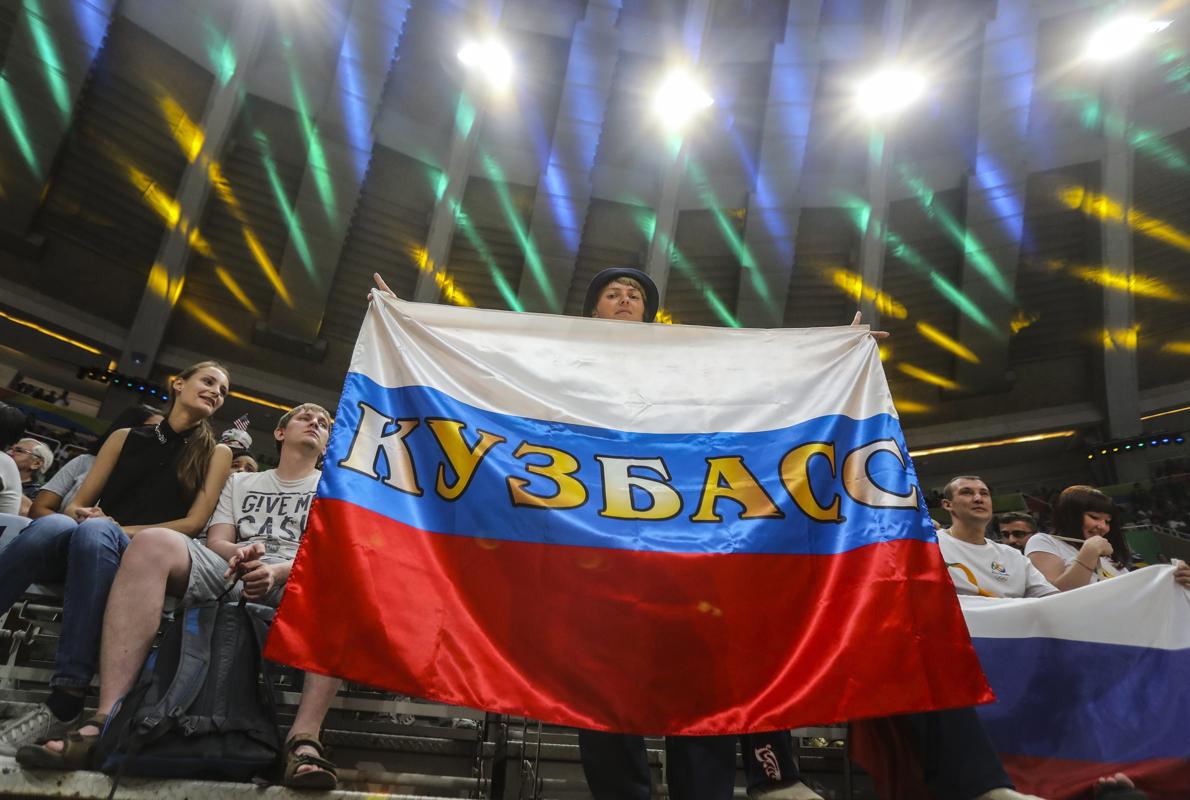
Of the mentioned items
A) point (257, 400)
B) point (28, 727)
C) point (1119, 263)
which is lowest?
point (28, 727)

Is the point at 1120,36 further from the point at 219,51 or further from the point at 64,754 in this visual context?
the point at 64,754

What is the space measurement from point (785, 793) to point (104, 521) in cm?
201

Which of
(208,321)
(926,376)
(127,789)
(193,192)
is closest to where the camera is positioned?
(127,789)

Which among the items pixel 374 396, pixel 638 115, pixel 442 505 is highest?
pixel 638 115

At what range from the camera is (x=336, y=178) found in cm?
1282

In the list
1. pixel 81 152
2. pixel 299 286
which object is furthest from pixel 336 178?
pixel 81 152

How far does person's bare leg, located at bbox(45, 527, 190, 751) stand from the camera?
73.8 inches

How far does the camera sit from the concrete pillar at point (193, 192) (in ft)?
39.2

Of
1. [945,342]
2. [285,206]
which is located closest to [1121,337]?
[945,342]

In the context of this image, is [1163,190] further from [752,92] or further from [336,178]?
[336,178]

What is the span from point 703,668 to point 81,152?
43.9 ft

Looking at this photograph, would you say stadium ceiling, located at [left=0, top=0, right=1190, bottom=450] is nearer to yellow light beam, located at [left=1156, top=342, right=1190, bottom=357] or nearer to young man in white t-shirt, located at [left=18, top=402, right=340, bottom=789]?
yellow light beam, located at [left=1156, top=342, right=1190, bottom=357]

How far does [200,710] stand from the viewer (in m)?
1.76

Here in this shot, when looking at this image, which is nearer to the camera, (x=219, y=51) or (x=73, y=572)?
(x=73, y=572)
